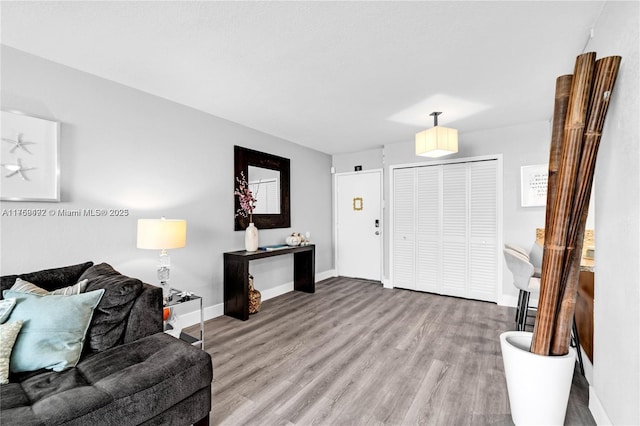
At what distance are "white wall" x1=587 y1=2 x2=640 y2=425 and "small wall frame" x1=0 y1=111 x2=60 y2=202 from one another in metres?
3.60

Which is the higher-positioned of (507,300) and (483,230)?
(483,230)

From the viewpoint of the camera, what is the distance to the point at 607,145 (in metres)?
1.62

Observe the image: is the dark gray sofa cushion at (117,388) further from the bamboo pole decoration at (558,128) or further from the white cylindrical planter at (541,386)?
the bamboo pole decoration at (558,128)

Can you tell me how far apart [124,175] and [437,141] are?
3097 millimetres

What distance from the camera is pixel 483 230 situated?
13.6 ft

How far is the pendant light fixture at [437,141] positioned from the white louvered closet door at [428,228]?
1.29 metres

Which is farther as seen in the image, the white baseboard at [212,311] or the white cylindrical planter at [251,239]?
the white cylindrical planter at [251,239]

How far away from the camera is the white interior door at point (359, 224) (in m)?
5.32

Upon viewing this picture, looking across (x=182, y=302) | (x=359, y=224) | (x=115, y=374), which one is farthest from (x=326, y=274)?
(x=115, y=374)

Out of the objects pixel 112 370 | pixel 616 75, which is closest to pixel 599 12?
pixel 616 75

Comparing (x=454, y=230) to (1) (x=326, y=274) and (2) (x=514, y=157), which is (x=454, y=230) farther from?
(1) (x=326, y=274)

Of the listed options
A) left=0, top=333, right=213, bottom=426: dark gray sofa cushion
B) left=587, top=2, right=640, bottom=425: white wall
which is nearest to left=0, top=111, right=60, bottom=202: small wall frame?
left=0, top=333, right=213, bottom=426: dark gray sofa cushion

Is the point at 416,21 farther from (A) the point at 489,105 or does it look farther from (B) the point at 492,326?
(B) the point at 492,326

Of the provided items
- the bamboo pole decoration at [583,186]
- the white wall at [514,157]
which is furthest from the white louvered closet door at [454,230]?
the bamboo pole decoration at [583,186]
